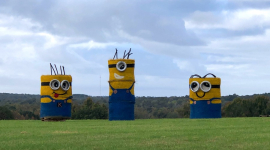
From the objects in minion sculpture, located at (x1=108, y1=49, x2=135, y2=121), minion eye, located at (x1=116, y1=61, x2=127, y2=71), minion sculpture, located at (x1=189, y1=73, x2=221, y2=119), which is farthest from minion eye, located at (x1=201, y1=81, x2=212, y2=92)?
minion eye, located at (x1=116, y1=61, x2=127, y2=71)

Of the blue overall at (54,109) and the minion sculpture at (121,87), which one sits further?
the blue overall at (54,109)

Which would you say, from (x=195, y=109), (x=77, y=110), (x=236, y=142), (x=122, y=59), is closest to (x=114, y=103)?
(x=122, y=59)

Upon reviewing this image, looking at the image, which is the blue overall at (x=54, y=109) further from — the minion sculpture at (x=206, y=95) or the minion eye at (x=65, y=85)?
the minion sculpture at (x=206, y=95)

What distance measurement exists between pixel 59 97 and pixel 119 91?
183 inches

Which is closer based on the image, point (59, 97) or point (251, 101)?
point (59, 97)

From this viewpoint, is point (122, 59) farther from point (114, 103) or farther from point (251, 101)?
point (251, 101)

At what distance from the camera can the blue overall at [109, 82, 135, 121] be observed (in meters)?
35.7

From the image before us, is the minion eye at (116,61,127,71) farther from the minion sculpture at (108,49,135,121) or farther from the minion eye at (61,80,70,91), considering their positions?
the minion eye at (61,80,70,91)

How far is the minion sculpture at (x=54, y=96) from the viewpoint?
3653 centimetres

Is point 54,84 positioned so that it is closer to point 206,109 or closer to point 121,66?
point 121,66

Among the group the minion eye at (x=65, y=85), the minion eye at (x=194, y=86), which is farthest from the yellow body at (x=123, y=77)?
the minion eye at (x=194, y=86)

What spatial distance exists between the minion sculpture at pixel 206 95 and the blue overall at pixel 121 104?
18.1 ft

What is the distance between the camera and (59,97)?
36.7m

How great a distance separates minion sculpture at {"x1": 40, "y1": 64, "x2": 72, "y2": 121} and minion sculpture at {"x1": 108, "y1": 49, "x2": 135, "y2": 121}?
354 cm
